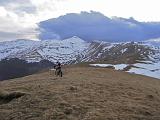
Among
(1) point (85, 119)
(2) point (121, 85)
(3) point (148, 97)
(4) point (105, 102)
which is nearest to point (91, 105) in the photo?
(4) point (105, 102)

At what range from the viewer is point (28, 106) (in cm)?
3356

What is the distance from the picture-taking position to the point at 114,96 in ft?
124

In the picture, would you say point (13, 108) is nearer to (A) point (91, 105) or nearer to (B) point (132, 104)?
(A) point (91, 105)

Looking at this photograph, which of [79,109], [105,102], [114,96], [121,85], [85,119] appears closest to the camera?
[85,119]

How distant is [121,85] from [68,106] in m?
14.5

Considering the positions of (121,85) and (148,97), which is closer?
(148,97)

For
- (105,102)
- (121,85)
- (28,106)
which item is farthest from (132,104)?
(121,85)

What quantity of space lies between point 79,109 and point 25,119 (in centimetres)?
422

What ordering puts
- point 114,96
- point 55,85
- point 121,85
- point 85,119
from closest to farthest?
point 85,119, point 114,96, point 55,85, point 121,85

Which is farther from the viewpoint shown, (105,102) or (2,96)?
(2,96)

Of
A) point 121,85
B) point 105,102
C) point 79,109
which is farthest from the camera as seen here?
point 121,85

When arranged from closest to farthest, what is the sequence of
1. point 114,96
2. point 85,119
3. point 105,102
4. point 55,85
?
point 85,119
point 105,102
point 114,96
point 55,85

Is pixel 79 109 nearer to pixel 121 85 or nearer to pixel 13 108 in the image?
pixel 13 108

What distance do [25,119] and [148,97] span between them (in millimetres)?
13695
